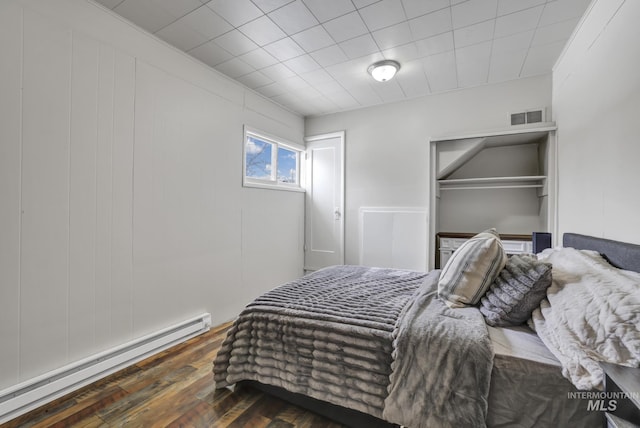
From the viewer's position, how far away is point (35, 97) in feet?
5.37

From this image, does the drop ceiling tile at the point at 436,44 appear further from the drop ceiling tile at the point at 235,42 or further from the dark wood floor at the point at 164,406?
the dark wood floor at the point at 164,406

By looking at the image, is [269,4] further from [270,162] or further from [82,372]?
[82,372]

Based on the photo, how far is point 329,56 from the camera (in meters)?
2.60

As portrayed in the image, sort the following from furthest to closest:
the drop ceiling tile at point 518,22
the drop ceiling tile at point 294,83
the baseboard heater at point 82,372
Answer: the drop ceiling tile at point 294,83
the drop ceiling tile at point 518,22
the baseboard heater at point 82,372

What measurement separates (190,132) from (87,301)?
5.19 ft

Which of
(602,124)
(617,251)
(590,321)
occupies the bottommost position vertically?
(590,321)

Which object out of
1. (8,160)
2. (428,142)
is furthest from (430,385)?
(428,142)

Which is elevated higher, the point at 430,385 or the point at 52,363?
the point at 430,385

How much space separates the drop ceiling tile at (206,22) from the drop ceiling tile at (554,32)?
2516 mm

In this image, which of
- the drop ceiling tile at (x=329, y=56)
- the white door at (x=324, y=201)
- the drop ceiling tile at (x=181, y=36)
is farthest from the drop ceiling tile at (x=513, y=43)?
the drop ceiling tile at (x=181, y=36)

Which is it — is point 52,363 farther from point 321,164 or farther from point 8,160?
point 321,164

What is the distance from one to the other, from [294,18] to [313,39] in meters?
0.30

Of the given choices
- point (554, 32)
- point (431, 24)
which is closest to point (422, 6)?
point (431, 24)

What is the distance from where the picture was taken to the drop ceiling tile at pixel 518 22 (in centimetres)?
200
